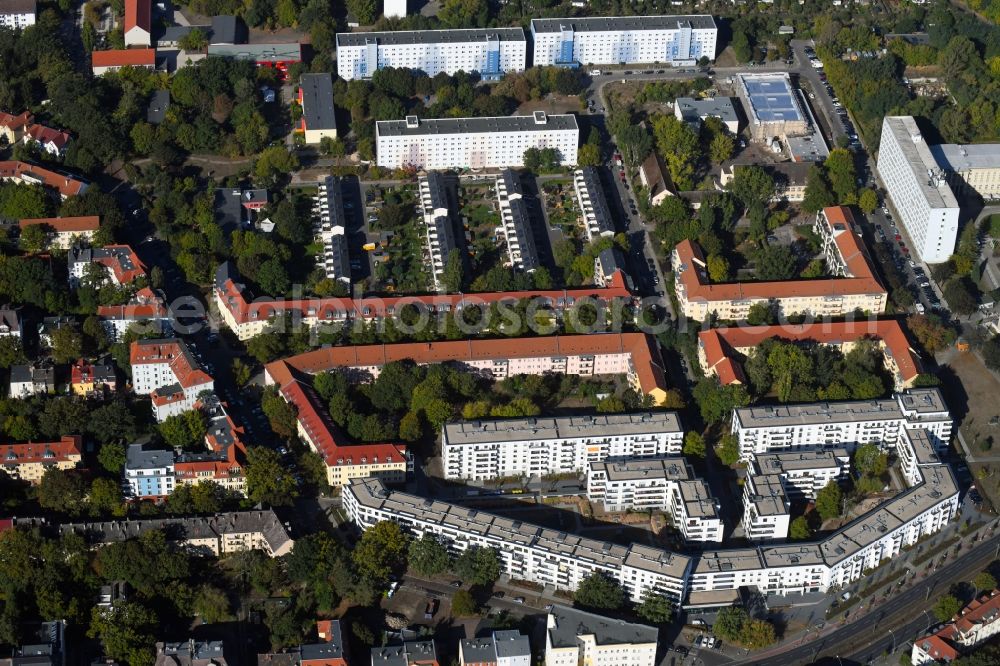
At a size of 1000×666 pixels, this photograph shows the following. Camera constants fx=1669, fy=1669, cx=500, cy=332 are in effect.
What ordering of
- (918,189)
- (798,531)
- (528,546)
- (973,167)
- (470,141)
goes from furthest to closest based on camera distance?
1. (470,141)
2. (973,167)
3. (918,189)
4. (798,531)
5. (528,546)

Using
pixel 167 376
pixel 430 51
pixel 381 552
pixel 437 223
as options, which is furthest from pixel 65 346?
pixel 430 51

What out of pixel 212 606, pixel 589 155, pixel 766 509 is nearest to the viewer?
pixel 212 606

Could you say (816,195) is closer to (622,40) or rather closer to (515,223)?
(515,223)

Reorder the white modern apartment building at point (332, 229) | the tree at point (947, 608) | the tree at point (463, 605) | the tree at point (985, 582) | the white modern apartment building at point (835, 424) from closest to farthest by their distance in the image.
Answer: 1. the tree at point (463, 605)
2. the tree at point (947, 608)
3. the tree at point (985, 582)
4. the white modern apartment building at point (835, 424)
5. the white modern apartment building at point (332, 229)

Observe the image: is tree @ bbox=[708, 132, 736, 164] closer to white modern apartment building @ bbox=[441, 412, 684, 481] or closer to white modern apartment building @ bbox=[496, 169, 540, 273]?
white modern apartment building @ bbox=[496, 169, 540, 273]

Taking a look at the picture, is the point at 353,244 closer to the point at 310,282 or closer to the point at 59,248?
the point at 310,282

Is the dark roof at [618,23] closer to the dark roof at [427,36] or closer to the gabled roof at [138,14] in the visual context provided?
the dark roof at [427,36]

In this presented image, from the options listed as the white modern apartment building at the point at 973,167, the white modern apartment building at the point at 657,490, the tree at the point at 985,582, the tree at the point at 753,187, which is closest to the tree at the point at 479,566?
the white modern apartment building at the point at 657,490

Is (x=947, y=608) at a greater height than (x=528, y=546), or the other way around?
(x=528, y=546)
